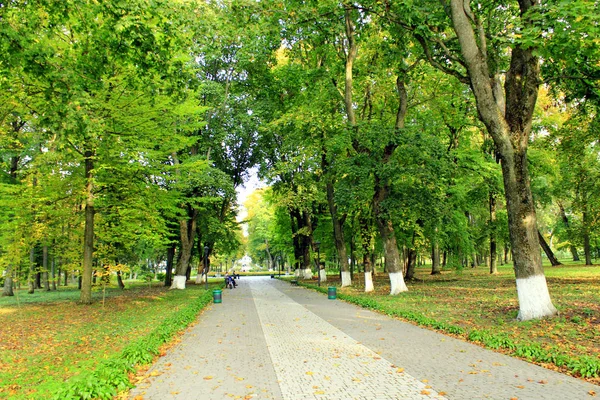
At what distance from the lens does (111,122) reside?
12.9m

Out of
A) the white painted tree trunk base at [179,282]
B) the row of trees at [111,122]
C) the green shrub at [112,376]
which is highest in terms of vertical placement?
the row of trees at [111,122]

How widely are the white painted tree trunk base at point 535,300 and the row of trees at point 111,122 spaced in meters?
9.40

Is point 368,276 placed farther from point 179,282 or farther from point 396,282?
point 179,282

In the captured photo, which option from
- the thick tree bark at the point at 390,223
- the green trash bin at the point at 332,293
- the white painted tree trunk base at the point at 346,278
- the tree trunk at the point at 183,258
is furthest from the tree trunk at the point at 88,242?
the white painted tree trunk base at the point at 346,278

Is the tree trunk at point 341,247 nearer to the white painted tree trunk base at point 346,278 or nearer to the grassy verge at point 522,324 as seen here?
the white painted tree trunk base at point 346,278

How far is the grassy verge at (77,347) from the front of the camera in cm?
485

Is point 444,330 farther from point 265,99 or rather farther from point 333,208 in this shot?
point 265,99

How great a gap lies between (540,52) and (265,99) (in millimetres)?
19814

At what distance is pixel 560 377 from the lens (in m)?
5.24

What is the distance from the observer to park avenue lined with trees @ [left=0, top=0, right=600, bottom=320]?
815 cm

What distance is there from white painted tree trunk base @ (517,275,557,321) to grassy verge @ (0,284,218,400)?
8.18 meters

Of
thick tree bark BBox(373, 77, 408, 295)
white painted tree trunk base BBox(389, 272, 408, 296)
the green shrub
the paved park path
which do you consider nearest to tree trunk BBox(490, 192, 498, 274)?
thick tree bark BBox(373, 77, 408, 295)

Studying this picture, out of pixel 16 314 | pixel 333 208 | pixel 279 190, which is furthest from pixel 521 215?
pixel 279 190

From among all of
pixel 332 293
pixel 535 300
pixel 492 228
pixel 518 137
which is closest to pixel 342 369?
pixel 535 300
